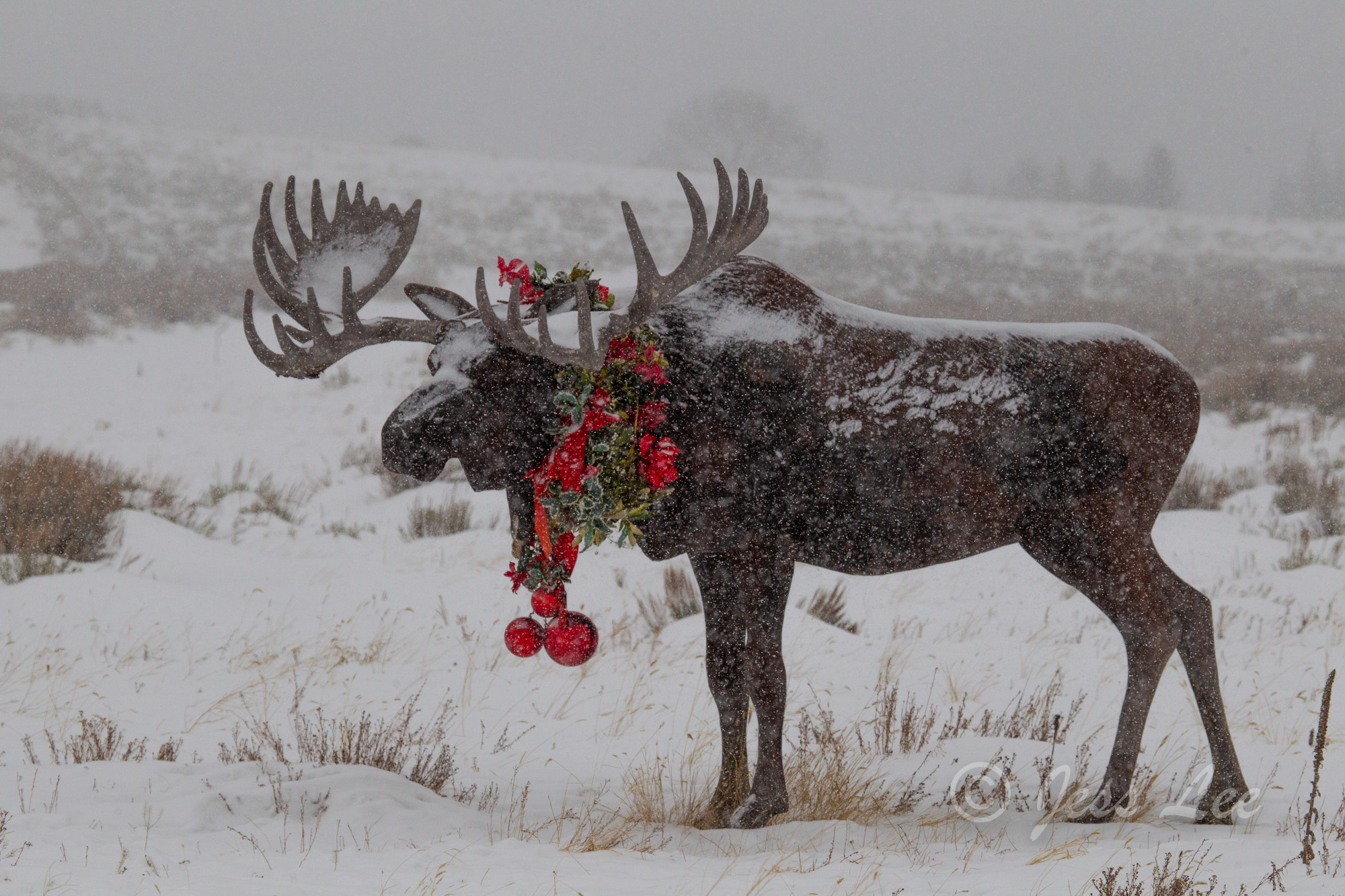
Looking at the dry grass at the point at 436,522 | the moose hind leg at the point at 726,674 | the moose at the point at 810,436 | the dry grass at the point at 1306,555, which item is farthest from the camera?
the dry grass at the point at 436,522

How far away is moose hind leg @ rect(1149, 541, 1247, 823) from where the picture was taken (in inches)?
132

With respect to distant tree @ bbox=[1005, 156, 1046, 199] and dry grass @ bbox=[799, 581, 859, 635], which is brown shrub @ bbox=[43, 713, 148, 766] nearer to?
dry grass @ bbox=[799, 581, 859, 635]

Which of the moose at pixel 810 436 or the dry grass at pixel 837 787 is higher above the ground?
the moose at pixel 810 436

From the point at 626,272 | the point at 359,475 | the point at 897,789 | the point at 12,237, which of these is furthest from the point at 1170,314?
the point at 12,237

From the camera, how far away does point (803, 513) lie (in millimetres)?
3119

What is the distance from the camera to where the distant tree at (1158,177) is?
156ft

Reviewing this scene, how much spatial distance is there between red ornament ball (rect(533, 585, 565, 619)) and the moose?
8.1 inches

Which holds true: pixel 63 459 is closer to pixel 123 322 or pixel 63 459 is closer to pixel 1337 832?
pixel 1337 832

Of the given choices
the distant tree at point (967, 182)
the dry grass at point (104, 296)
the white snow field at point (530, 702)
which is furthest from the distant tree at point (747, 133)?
the white snow field at point (530, 702)

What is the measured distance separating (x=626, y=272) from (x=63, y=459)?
14828 millimetres

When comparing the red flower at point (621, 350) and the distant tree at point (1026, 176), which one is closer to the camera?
the red flower at point (621, 350)

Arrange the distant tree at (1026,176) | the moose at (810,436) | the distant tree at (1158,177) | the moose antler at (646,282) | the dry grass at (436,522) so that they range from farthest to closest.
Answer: the distant tree at (1026,176)
the distant tree at (1158,177)
the dry grass at (436,522)
the moose at (810,436)
the moose antler at (646,282)

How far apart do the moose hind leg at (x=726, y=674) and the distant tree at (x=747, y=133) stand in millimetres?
50266

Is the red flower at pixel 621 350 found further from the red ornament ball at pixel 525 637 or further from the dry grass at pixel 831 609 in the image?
the dry grass at pixel 831 609
